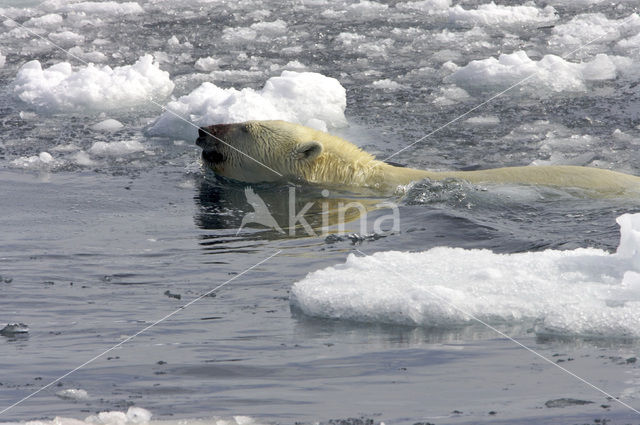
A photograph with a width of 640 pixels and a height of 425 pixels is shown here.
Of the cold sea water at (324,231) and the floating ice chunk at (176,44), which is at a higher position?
the floating ice chunk at (176,44)

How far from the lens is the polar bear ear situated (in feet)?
24.0

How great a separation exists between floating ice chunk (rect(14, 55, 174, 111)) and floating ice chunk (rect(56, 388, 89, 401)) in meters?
6.14

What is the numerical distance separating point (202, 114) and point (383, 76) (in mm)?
2432

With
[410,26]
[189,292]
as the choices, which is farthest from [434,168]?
[410,26]

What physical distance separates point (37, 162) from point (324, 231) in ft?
9.18

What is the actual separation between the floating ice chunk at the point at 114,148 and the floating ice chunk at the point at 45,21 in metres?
5.21

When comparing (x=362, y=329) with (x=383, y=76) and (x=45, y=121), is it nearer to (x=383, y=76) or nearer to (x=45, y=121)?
(x=45, y=121)

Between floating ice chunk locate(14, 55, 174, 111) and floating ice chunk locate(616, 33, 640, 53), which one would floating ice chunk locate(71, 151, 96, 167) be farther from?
floating ice chunk locate(616, 33, 640, 53)

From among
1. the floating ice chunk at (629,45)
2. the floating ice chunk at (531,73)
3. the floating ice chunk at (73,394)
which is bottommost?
the floating ice chunk at (73,394)

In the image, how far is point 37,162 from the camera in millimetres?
7762

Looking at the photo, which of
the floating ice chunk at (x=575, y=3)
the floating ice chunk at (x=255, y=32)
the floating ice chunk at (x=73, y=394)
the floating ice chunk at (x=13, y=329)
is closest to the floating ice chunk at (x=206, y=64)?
the floating ice chunk at (x=255, y=32)

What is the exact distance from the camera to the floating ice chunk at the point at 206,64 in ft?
34.8

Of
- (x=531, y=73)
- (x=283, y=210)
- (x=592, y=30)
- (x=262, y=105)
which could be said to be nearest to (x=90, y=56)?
(x=262, y=105)

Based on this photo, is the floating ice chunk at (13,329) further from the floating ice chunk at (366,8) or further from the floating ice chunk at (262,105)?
the floating ice chunk at (366,8)
